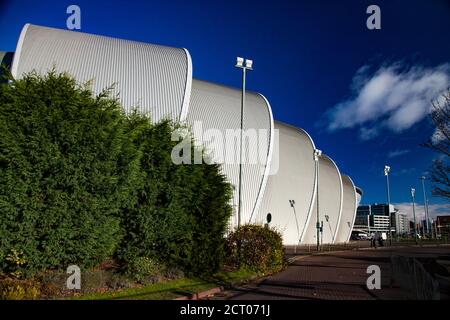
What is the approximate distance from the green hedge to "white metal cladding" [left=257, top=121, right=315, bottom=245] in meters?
21.5

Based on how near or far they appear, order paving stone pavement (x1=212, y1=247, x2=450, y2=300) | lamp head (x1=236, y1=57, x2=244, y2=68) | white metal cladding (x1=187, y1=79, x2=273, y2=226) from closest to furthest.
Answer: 1. paving stone pavement (x1=212, y1=247, x2=450, y2=300)
2. lamp head (x1=236, y1=57, x2=244, y2=68)
3. white metal cladding (x1=187, y1=79, x2=273, y2=226)

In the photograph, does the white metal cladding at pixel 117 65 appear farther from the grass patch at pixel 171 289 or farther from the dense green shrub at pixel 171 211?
the grass patch at pixel 171 289

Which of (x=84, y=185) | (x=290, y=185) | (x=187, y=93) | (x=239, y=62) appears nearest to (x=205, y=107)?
(x=187, y=93)

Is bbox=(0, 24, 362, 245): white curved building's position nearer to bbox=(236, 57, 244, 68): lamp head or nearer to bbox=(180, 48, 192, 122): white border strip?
bbox=(180, 48, 192, 122): white border strip

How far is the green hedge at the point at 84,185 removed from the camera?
9.72 metres

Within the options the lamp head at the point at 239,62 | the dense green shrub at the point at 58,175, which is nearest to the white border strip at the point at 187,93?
the lamp head at the point at 239,62

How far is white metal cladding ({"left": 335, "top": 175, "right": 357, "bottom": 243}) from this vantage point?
59000 mm

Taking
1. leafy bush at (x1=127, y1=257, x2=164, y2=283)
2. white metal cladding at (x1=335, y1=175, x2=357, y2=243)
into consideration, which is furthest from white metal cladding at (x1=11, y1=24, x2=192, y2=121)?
white metal cladding at (x1=335, y1=175, x2=357, y2=243)

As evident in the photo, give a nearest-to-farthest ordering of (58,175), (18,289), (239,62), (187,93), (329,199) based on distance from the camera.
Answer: (18,289), (58,175), (239,62), (187,93), (329,199)

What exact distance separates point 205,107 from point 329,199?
93.2 ft

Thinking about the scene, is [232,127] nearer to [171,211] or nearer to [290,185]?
[290,185]

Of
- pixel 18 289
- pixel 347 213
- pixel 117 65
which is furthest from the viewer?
pixel 347 213

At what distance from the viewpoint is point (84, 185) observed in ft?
35.0
